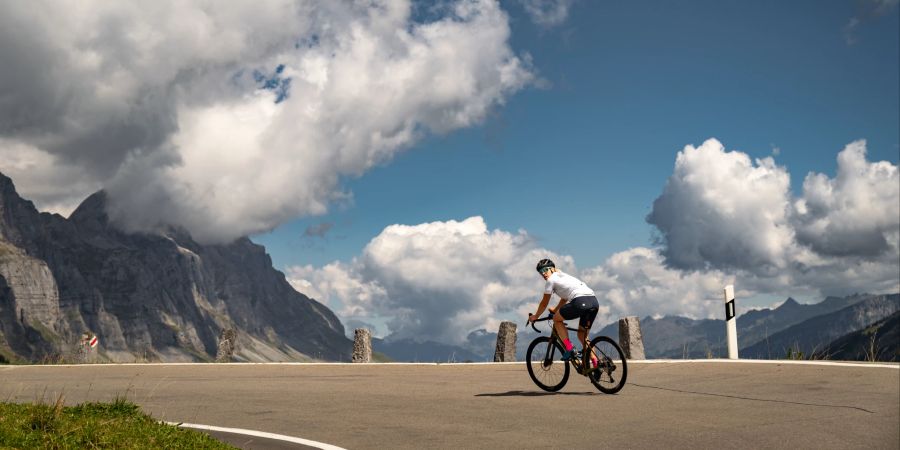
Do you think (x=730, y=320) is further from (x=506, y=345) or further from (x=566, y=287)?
(x=506, y=345)

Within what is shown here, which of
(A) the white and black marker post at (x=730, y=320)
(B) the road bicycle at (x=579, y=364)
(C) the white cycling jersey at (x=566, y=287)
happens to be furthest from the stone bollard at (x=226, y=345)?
(C) the white cycling jersey at (x=566, y=287)

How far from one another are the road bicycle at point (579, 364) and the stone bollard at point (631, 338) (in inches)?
272

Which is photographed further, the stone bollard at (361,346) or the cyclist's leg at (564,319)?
the stone bollard at (361,346)

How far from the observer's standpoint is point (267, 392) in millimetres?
14383

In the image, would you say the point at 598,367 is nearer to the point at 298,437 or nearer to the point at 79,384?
the point at 298,437

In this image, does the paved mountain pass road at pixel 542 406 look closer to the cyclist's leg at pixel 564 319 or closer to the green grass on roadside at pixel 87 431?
the green grass on roadside at pixel 87 431

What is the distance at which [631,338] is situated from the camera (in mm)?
21094

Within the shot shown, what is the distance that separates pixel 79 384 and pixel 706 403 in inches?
507

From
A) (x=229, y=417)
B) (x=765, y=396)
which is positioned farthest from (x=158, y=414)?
(x=765, y=396)

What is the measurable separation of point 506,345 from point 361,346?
17.6 feet

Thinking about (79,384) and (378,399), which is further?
(79,384)

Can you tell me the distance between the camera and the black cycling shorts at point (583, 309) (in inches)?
522

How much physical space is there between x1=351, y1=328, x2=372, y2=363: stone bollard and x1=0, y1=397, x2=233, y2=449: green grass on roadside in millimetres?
16962

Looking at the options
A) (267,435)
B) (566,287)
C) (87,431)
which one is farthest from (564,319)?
(87,431)
